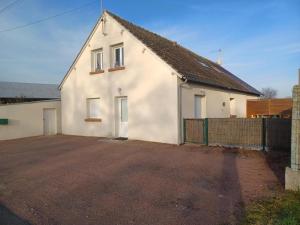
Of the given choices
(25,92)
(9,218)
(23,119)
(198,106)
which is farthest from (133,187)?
(25,92)

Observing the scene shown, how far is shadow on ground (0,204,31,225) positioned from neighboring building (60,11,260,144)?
8562mm

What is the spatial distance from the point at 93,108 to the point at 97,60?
2.96 m

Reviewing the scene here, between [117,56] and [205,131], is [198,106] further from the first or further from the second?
[117,56]

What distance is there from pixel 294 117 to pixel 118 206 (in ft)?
13.7

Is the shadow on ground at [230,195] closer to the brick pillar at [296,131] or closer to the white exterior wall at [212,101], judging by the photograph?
the brick pillar at [296,131]

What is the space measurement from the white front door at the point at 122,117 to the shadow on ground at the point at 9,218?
1026 centimetres

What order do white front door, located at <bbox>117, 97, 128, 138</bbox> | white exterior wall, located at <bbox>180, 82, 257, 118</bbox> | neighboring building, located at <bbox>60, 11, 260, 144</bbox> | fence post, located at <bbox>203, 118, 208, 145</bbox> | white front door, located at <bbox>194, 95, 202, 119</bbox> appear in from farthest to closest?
white front door, located at <bbox>117, 97, 128, 138</bbox>, white front door, located at <bbox>194, 95, 202, 119</bbox>, white exterior wall, located at <bbox>180, 82, 257, 118</bbox>, neighboring building, located at <bbox>60, 11, 260, 144</bbox>, fence post, located at <bbox>203, 118, 208, 145</bbox>

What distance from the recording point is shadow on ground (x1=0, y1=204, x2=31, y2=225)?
448 centimetres

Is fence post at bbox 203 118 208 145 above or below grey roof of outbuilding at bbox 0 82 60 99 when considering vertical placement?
below

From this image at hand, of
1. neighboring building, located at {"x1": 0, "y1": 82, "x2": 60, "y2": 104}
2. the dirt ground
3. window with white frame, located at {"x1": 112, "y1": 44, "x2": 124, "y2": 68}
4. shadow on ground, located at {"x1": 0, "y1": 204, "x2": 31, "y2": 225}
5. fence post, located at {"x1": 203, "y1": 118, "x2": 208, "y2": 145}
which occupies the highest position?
window with white frame, located at {"x1": 112, "y1": 44, "x2": 124, "y2": 68}

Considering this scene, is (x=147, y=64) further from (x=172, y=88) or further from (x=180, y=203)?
(x=180, y=203)

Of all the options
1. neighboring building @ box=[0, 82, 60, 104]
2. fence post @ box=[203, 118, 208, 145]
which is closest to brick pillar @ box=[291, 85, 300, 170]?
fence post @ box=[203, 118, 208, 145]

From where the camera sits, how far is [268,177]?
7004 millimetres

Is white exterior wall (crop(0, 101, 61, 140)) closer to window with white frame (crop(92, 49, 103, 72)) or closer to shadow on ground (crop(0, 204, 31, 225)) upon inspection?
window with white frame (crop(92, 49, 103, 72))
